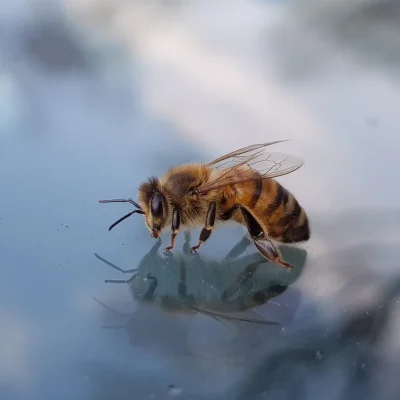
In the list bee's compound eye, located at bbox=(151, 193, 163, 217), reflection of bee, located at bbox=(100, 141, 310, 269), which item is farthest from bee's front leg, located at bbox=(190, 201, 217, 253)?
bee's compound eye, located at bbox=(151, 193, 163, 217)

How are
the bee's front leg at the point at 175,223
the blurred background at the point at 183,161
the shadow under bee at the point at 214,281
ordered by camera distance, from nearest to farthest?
the blurred background at the point at 183,161
the shadow under bee at the point at 214,281
the bee's front leg at the point at 175,223

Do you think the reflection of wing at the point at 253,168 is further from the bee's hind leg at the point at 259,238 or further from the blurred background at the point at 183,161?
the blurred background at the point at 183,161

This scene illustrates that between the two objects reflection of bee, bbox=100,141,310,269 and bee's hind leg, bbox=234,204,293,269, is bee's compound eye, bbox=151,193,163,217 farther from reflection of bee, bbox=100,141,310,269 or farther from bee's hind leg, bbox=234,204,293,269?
bee's hind leg, bbox=234,204,293,269

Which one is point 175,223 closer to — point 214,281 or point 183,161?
point 214,281

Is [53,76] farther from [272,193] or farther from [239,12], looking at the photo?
[272,193]

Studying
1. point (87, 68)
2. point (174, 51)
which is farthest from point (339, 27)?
point (87, 68)

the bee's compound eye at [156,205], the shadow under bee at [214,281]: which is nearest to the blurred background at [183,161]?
the shadow under bee at [214,281]

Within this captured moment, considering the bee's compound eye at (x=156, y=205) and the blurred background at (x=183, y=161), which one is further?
the bee's compound eye at (x=156, y=205)

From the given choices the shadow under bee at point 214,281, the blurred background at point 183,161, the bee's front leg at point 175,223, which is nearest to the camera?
the blurred background at point 183,161
